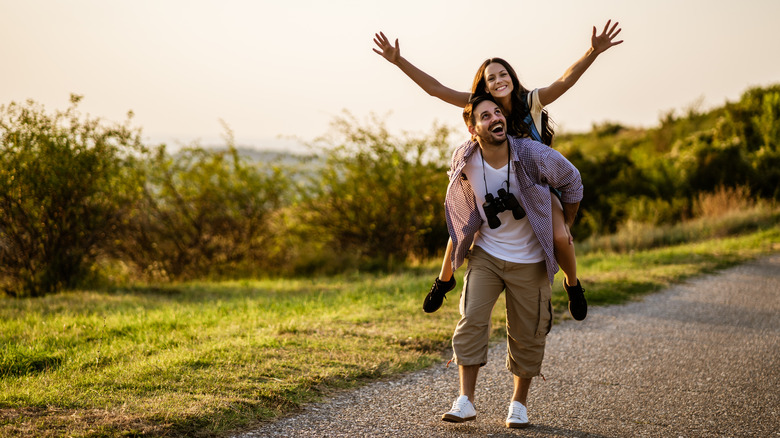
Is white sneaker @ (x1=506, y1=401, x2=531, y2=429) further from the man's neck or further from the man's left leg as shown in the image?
the man's neck

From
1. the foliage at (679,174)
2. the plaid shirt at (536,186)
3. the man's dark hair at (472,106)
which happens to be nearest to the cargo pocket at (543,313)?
the plaid shirt at (536,186)

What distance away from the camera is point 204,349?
5.33m

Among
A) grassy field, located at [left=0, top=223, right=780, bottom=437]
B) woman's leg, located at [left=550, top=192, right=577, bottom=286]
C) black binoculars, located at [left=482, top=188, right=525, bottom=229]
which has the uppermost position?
black binoculars, located at [left=482, top=188, right=525, bottom=229]

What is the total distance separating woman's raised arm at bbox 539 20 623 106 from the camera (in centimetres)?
411

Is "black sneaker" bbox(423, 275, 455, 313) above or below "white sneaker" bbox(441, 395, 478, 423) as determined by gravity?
above

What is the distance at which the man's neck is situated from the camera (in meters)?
3.84

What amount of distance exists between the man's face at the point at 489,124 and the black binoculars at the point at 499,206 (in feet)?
0.98

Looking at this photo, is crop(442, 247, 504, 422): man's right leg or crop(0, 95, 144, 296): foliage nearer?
crop(442, 247, 504, 422): man's right leg

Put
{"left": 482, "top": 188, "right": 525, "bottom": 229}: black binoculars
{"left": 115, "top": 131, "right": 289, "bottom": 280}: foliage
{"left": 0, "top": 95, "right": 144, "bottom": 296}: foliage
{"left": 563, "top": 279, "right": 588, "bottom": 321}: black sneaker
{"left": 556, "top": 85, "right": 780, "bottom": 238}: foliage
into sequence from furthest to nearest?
1. {"left": 556, "top": 85, "right": 780, "bottom": 238}: foliage
2. {"left": 115, "top": 131, "right": 289, "bottom": 280}: foliage
3. {"left": 0, "top": 95, "right": 144, "bottom": 296}: foliage
4. {"left": 563, "top": 279, "right": 588, "bottom": 321}: black sneaker
5. {"left": 482, "top": 188, "right": 525, "bottom": 229}: black binoculars

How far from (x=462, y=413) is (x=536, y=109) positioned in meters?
1.88

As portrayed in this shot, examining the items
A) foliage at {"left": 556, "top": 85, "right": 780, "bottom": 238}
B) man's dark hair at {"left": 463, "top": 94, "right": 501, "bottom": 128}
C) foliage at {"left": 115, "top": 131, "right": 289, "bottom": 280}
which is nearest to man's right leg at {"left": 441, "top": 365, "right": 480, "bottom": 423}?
man's dark hair at {"left": 463, "top": 94, "right": 501, "bottom": 128}

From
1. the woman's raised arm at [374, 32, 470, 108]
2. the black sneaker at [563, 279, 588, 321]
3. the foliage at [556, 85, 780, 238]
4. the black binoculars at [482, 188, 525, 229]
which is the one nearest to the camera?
the black binoculars at [482, 188, 525, 229]

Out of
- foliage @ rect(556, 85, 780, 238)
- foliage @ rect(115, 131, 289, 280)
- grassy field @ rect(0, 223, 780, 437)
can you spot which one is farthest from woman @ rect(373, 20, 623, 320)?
foliage @ rect(556, 85, 780, 238)

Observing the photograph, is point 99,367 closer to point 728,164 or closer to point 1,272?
point 1,272
